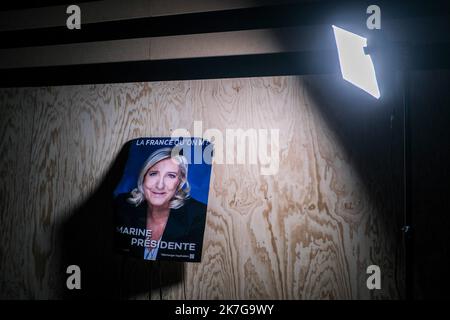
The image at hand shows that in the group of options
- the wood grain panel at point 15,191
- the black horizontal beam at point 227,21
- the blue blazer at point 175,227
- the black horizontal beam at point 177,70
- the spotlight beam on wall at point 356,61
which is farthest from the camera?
the wood grain panel at point 15,191

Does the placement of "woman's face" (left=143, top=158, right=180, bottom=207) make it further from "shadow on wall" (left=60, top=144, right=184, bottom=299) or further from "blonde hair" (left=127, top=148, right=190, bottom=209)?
"shadow on wall" (left=60, top=144, right=184, bottom=299)

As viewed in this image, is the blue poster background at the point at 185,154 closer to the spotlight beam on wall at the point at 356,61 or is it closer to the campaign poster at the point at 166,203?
the campaign poster at the point at 166,203

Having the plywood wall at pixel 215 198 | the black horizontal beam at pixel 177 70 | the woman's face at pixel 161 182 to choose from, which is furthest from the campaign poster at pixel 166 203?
the black horizontal beam at pixel 177 70

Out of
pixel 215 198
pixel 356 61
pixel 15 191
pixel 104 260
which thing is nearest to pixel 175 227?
pixel 215 198

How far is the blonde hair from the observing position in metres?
1.68

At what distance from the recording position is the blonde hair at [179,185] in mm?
1682

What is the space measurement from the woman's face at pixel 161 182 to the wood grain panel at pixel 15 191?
45.6 inches

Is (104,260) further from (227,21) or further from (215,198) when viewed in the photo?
(227,21)

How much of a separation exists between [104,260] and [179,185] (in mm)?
939

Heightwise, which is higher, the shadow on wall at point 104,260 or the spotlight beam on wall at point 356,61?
the spotlight beam on wall at point 356,61

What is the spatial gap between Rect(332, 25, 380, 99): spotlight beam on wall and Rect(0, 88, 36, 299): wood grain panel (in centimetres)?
229

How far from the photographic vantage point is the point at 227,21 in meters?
1.97

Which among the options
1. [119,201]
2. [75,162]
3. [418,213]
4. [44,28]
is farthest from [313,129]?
[44,28]
